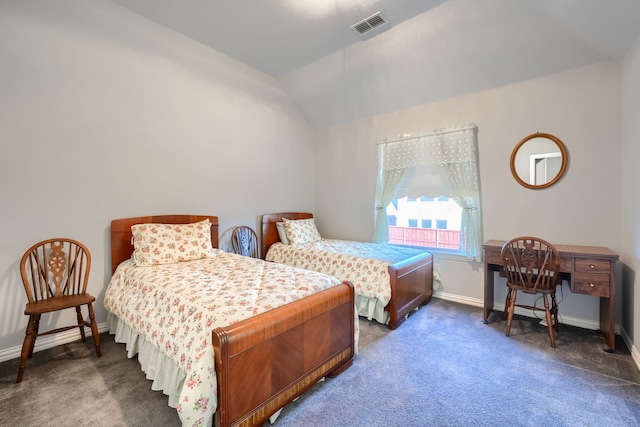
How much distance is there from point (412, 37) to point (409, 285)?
2528mm

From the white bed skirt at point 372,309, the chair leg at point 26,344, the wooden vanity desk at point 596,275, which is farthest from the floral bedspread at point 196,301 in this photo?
the wooden vanity desk at point 596,275

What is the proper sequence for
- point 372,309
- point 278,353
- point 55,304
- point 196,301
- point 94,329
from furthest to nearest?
1. point 372,309
2. point 94,329
3. point 55,304
4. point 196,301
5. point 278,353

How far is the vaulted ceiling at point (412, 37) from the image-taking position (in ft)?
7.89

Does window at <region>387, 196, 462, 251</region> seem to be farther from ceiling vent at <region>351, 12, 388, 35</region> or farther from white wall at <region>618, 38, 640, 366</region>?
ceiling vent at <region>351, 12, 388, 35</region>

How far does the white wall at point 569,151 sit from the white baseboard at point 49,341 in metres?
3.77

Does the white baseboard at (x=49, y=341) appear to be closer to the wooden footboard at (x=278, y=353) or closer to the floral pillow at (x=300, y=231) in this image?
the wooden footboard at (x=278, y=353)

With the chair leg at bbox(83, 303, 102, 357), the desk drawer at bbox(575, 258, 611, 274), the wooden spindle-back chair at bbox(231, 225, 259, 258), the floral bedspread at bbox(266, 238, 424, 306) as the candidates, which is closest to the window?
the floral bedspread at bbox(266, 238, 424, 306)

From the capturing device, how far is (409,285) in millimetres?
2947

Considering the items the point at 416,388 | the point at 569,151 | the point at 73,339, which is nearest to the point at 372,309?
the point at 416,388

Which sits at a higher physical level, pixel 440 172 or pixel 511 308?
pixel 440 172

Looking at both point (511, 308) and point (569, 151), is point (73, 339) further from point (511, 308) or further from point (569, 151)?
point (569, 151)

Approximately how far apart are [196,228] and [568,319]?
3782 mm

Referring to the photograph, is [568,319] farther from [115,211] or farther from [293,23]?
[115,211]

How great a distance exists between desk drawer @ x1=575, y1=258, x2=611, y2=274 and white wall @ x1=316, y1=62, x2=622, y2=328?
48cm
